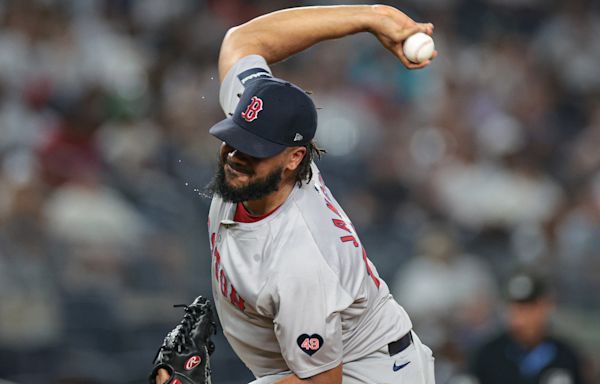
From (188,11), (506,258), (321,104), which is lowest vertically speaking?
(506,258)

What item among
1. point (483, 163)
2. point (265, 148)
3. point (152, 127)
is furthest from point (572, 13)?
point (265, 148)

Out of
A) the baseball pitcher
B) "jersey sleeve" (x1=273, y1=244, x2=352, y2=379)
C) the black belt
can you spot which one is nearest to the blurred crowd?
the black belt

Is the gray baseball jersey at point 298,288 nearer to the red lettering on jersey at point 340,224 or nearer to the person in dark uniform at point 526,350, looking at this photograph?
the red lettering on jersey at point 340,224

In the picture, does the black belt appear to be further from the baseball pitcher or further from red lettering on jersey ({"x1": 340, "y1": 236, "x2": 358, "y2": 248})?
red lettering on jersey ({"x1": 340, "y1": 236, "x2": 358, "y2": 248})

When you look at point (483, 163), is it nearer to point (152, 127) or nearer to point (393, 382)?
point (152, 127)

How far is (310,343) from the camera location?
3.22 m

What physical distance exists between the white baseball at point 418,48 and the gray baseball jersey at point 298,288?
49 centimetres

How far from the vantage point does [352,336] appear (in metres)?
3.55

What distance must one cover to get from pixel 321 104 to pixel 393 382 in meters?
6.70

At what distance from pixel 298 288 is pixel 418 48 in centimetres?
100

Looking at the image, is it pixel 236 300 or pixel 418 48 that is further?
pixel 418 48

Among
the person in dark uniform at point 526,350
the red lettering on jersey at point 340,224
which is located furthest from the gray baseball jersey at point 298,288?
the person in dark uniform at point 526,350

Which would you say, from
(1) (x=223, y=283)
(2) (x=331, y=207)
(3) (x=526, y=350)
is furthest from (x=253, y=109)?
(3) (x=526, y=350)

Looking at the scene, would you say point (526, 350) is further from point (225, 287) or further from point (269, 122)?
point (269, 122)
